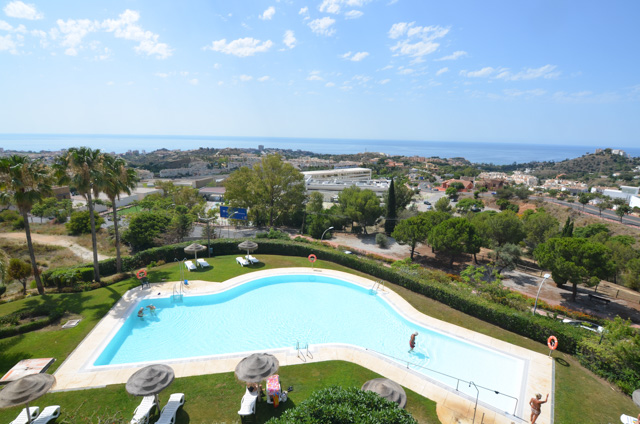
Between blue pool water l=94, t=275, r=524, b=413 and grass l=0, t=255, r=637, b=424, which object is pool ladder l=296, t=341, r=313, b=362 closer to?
grass l=0, t=255, r=637, b=424

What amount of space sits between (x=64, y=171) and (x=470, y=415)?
2664 centimetres

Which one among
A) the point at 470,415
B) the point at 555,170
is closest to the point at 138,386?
the point at 470,415

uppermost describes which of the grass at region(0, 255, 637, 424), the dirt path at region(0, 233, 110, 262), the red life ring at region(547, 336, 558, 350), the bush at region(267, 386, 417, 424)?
the bush at region(267, 386, 417, 424)

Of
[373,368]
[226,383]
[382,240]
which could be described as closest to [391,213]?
[382,240]

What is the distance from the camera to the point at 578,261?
22484 mm

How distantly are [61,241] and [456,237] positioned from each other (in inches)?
1706

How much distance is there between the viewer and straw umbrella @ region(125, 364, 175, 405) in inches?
396

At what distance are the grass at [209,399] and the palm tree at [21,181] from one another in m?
12.0

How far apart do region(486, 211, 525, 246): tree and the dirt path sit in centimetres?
4150

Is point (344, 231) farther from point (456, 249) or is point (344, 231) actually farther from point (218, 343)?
point (218, 343)

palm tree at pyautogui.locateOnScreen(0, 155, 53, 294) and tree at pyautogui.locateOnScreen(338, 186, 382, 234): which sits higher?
palm tree at pyautogui.locateOnScreen(0, 155, 53, 294)

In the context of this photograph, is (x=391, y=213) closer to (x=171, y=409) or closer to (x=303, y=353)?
(x=303, y=353)

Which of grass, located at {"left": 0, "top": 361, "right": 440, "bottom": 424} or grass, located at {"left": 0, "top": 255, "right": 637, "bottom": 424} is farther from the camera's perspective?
grass, located at {"left": 0, "top": 255, "right": 637, "bottom": 424}

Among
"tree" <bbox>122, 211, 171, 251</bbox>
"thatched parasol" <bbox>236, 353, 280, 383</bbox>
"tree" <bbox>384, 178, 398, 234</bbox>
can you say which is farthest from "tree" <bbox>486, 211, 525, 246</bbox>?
"tree" <bbox>122, 211, 171, 251</bbox>
